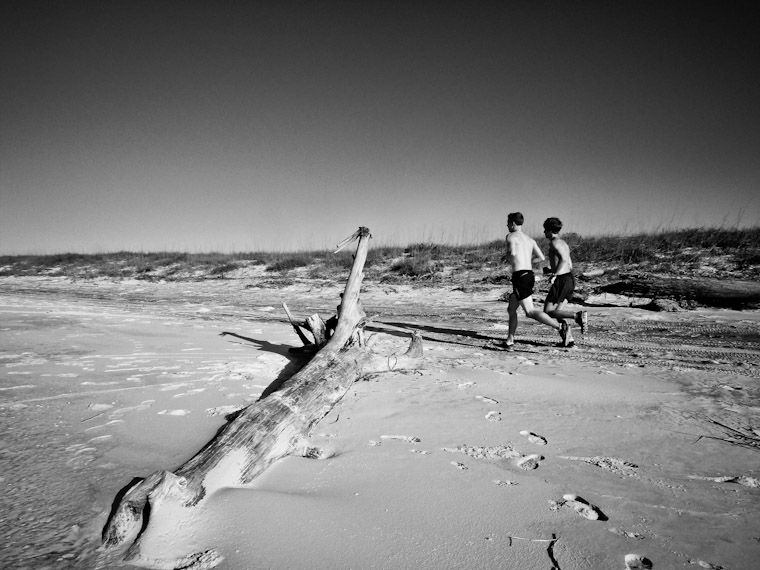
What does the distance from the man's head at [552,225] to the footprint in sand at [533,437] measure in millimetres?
3183

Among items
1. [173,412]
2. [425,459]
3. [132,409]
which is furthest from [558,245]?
[132,409]

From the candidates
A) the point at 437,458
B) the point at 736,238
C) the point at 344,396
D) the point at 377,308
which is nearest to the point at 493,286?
the point at 377,308

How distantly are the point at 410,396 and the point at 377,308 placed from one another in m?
5.05

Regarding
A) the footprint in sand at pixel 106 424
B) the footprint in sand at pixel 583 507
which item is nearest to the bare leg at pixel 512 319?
the footprint in sand at pixel 583 507

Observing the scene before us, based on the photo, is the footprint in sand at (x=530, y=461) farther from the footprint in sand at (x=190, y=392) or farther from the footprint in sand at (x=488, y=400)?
the footprint in sand at (x=190, y=392)

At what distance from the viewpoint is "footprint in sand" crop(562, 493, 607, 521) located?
132 cm

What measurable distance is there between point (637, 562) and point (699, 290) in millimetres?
7104

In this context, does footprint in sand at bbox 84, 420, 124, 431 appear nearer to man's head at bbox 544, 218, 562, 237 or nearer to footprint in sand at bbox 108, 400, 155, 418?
footprint in sand at bbox 108, 400, 155, 418

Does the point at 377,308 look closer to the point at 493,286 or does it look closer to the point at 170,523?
the point at 493,286

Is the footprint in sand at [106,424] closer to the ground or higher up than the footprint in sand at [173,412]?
higher up

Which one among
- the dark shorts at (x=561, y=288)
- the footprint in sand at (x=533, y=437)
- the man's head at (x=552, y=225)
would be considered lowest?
the footprint in sand at (x=533, y=437)

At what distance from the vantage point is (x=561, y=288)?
4613mm

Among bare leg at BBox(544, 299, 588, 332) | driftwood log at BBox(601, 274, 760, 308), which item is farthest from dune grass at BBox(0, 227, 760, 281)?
bare leg at BBox(544, 299, 588, 332)

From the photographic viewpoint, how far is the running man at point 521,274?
446cm
